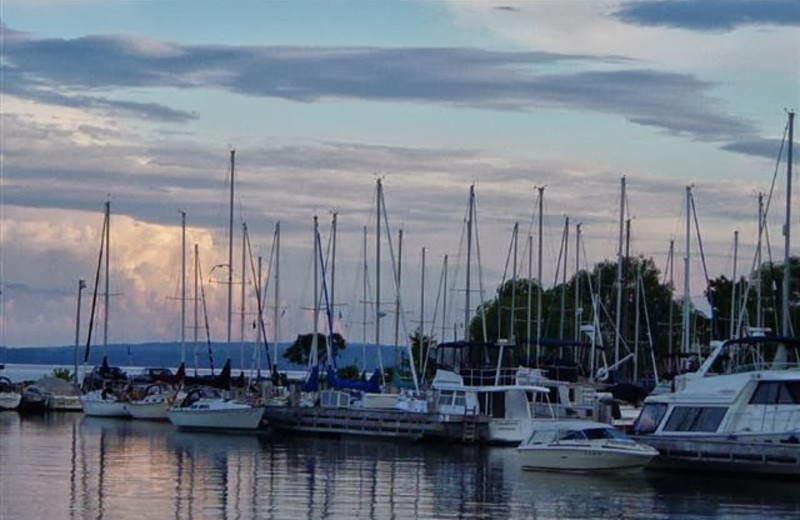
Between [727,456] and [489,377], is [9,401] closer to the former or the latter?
[489,377]

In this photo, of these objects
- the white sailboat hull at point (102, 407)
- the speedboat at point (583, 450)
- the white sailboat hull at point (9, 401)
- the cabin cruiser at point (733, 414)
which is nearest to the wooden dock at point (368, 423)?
the speedboat at point (583, 450)

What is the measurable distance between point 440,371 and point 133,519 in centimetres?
3611

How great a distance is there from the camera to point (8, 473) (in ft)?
182

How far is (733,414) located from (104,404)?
52.5m

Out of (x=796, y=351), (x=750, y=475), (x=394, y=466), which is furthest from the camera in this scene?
(x=394, y=466)

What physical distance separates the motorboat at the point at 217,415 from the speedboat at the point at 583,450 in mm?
25961

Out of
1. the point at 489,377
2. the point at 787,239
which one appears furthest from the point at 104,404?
the point at 787,239

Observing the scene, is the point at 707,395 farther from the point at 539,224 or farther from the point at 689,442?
the point at 539,224

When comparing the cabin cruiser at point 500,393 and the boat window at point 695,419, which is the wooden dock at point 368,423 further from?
the boat window at point 695,419

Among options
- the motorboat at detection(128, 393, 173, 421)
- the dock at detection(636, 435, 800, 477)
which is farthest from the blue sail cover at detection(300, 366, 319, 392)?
the dock at detection(636, 435, 800, 477)

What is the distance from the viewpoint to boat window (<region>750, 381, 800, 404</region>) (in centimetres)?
5441

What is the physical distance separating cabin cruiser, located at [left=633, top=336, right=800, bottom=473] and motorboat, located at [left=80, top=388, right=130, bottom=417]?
1824 inches

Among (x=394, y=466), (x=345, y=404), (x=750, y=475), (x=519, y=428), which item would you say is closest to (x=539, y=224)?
(x=345, y=404)

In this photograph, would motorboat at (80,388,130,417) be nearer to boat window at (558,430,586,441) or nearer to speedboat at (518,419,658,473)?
speedboat at (518,419,658,473)
